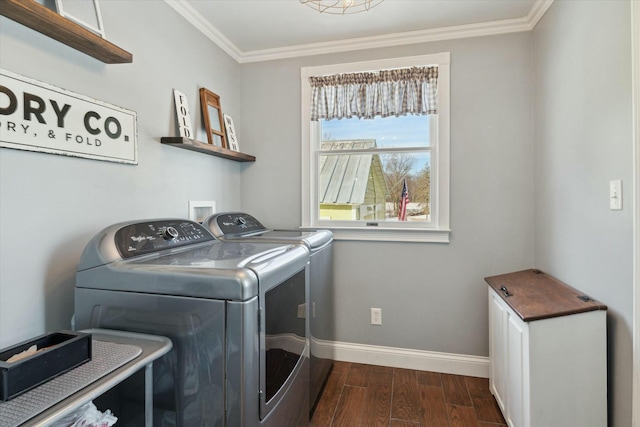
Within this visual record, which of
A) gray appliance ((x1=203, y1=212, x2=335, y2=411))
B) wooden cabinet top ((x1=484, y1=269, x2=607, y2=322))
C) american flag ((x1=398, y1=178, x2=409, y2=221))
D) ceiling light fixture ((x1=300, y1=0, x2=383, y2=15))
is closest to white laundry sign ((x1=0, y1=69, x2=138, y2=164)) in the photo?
gray appliance ((x1=203, y1=212, x2=335, y2=411))

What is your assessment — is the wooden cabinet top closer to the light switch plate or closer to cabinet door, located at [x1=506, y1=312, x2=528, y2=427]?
cabinet door, located at [x1=506, y1=312, x2=528, y2=427]

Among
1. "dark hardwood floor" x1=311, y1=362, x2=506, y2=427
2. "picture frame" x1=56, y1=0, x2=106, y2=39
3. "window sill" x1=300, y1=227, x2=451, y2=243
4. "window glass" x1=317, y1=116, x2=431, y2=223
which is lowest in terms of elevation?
"dark hardwood floor" x1=311, y1=362, x2=506, y2=427

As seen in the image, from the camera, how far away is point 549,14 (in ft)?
6.50

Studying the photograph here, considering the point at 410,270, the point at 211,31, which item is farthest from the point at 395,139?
the point at 211,31

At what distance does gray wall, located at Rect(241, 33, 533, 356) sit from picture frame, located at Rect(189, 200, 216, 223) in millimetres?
662

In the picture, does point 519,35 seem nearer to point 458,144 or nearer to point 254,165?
point 458,144

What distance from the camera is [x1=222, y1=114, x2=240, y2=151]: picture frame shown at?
2553 millimetres

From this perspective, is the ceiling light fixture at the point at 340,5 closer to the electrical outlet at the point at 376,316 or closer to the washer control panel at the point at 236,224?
the washer control panel at the point at 236,224

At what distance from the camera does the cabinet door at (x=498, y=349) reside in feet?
5.93

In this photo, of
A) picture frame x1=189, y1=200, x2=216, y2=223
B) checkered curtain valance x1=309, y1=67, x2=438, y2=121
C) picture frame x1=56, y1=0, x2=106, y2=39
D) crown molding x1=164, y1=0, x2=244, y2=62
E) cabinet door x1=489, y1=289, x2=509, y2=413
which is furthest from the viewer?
checkered curtain valance x1=309, y1=67, x2=438, y2=121

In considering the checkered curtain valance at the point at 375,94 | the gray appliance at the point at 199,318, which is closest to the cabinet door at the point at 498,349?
the gray appliance at the point at 199,318

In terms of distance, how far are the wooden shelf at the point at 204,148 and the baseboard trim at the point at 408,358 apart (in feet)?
4.91

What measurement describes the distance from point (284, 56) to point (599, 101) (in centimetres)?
212

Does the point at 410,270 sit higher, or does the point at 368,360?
the point at 410,270
